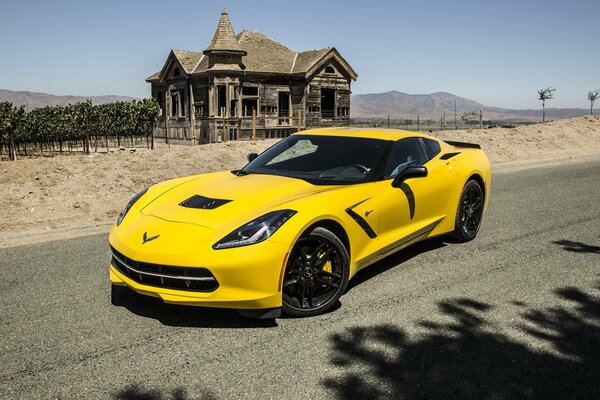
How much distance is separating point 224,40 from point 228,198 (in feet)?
85.2

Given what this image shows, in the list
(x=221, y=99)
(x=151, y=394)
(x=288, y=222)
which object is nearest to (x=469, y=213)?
(x=288, y=222)

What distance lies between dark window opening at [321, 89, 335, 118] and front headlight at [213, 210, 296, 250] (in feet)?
99.7

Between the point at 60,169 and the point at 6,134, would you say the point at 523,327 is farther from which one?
the point at 6,134

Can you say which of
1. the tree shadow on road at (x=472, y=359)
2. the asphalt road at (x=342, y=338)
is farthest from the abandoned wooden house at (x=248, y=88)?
the tree shadow on road at (x=472, y=359)

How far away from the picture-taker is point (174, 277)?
3848 millimetres

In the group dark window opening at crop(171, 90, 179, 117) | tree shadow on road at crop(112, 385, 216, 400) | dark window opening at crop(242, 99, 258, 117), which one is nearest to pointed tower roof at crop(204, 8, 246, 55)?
dark window opening at crop(242, 99, 258, 117)

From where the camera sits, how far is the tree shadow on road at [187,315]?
163 inches

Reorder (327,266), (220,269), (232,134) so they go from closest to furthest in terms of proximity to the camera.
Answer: (220,269)
(327,266)
(232,134)

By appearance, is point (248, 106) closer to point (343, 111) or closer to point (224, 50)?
point (224, 50)

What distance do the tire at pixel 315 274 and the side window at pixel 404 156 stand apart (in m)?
1.17

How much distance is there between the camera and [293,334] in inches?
156

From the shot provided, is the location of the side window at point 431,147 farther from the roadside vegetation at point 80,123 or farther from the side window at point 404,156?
the roadside vegetation at point 80,123

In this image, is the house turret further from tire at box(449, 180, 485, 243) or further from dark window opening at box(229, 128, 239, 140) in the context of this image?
tire at box(449, 180, 485, 243)

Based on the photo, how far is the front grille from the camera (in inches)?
150
